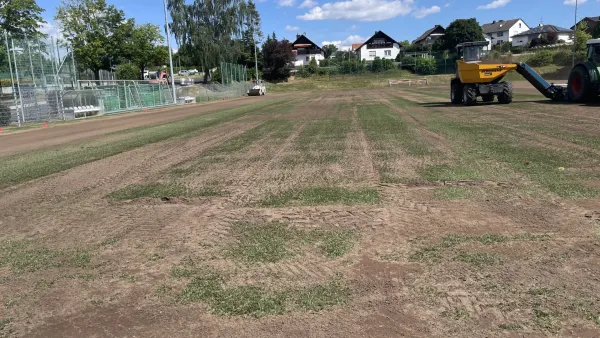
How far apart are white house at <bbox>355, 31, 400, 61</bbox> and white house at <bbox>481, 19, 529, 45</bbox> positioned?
106 feet

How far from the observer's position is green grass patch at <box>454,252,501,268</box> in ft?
13.9

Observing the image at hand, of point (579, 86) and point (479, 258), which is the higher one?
point (579, 86)

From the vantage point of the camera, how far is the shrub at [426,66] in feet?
270

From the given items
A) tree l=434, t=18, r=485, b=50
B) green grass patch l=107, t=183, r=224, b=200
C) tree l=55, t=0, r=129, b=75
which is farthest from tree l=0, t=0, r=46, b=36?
tree l=434, t=18, r=485, b=50

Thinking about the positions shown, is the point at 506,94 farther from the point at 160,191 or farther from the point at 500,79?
the point at 160,191

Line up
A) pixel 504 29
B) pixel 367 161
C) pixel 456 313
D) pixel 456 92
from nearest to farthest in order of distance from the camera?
pixel 456 313
pixel 367 161
pixel 456 92
pixel 504 29

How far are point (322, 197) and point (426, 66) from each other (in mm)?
82581

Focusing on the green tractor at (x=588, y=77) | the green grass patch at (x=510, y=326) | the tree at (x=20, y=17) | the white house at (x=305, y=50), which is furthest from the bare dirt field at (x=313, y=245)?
the white house at (x=305, y=50)

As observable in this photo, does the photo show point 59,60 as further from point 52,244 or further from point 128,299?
point 128,299

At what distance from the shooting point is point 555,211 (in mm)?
5531

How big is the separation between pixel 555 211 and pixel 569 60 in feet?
250

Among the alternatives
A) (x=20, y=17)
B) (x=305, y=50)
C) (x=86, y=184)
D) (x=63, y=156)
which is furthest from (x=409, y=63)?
(x=86, y=184)

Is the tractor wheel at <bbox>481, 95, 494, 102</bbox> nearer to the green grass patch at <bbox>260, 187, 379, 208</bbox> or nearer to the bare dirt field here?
the bare dirt field

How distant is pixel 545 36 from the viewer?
112 m
